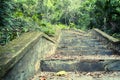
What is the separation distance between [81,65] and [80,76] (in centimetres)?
47

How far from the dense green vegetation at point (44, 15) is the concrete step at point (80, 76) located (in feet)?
4.73

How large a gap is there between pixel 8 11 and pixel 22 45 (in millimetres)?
1347

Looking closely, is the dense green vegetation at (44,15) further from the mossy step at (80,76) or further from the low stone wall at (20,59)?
the mossy step at (80,76)

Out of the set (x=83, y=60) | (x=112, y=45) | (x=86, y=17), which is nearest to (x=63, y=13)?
(x=86, y=17)

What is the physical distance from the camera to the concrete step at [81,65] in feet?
18.4

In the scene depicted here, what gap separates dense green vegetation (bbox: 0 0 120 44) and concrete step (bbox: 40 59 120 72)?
1.30 metres

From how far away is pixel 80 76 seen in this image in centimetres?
520

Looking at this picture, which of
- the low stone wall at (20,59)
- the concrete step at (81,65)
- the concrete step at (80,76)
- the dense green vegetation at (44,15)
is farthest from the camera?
the dense green vegetation at (44,15)

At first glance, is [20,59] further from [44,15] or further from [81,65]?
[44,15]

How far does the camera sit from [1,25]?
17.4 ft

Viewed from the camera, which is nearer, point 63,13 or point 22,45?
point 22,45

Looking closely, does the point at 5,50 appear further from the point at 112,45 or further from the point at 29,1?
the point at 29,1

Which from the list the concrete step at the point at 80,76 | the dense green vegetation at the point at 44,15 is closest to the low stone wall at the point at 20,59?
the concrete step at the point at 80,76

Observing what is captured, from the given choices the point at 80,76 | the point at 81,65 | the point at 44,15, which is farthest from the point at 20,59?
the point at 44,15
